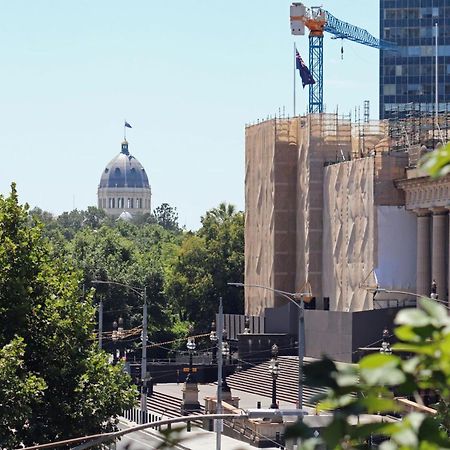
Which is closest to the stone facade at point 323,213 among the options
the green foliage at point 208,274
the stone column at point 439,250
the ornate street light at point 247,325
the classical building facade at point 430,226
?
the ornate street light at point 247,325

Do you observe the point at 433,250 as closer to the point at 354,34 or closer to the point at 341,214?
the point at 341,214

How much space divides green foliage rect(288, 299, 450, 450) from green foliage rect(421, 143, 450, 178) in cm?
48

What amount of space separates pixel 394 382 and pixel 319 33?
5706 inches

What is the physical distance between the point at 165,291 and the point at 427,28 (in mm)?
54790

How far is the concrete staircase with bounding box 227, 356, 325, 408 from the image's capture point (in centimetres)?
8239

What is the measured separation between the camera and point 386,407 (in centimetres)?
489

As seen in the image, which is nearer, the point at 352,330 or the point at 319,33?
the point at 352,330

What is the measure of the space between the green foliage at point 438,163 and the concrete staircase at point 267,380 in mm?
73498

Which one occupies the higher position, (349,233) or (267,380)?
(349,233)

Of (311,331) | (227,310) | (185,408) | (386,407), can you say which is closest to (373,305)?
(311,331)

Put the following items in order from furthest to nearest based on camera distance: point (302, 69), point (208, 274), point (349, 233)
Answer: point (208, 274), point (302, 69), point (349, 233)

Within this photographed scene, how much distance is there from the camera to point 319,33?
148 meters

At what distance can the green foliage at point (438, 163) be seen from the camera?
204 inches

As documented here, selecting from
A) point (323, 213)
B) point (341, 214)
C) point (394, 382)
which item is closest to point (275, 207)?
point (323, 213)
